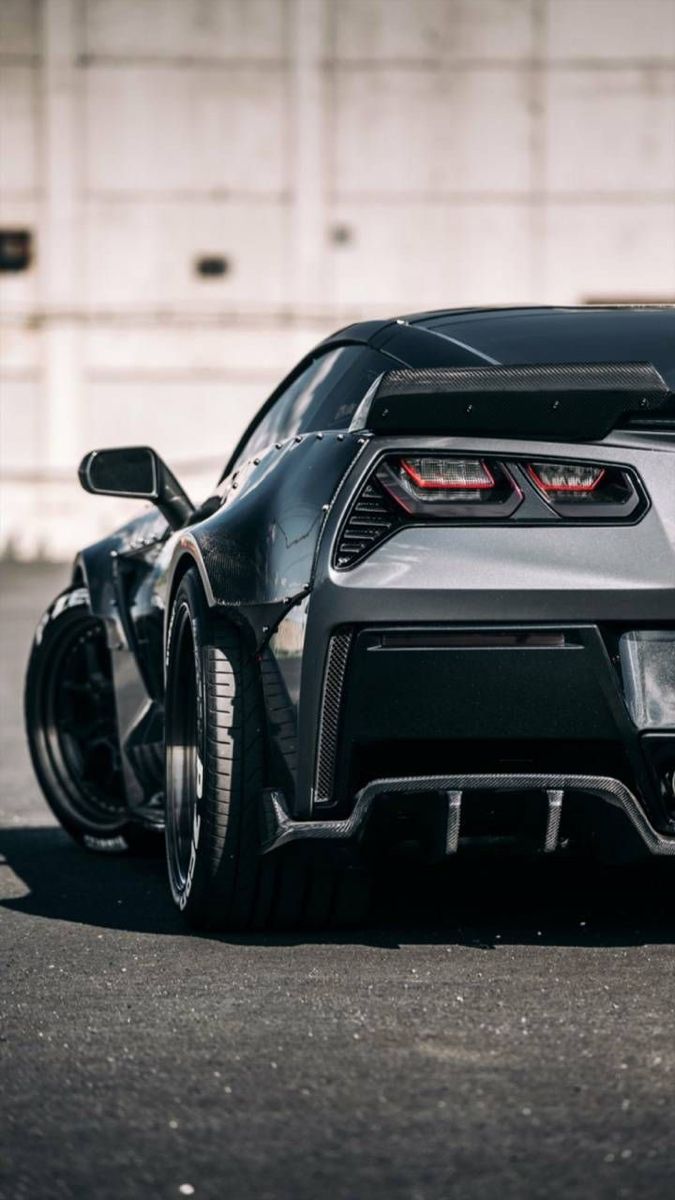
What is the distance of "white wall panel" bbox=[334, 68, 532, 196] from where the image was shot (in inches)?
1015

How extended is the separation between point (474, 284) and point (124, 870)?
20585mm

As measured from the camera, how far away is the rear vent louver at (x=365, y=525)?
4.36 metres

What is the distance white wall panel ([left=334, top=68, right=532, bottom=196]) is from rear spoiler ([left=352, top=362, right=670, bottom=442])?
71.8 feet

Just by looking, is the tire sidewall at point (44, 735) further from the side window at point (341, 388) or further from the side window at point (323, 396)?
the side window at point (341, 388)

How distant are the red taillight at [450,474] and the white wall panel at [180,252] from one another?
Answer: 21942 mm

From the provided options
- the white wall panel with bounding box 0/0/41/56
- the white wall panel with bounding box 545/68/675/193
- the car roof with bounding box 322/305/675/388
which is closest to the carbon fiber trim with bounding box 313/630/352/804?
the car roof with bounding box 322/305/675/388

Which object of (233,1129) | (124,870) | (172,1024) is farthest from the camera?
(124,870)

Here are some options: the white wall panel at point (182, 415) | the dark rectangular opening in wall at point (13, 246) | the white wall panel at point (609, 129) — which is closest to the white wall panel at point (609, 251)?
the white wall panel at point (609, 129)

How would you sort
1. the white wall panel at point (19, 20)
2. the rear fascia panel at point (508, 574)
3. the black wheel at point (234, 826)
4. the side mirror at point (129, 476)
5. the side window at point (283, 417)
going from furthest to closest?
the white wall panel at point (19, 20) → the side mirror at point (129, 476) → the side window at point (283, 417) → the black wheel at point (234, 826) → the rear fascia panel at point (508, 574)

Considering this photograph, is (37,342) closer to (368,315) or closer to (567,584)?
(368,315)

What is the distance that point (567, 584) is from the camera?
14.2 ft

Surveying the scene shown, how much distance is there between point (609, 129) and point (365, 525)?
22256mm

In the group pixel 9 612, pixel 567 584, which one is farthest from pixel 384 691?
pixel 9 612

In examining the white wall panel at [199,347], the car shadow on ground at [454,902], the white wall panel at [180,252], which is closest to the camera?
the car shadow on ground at [454,902]
